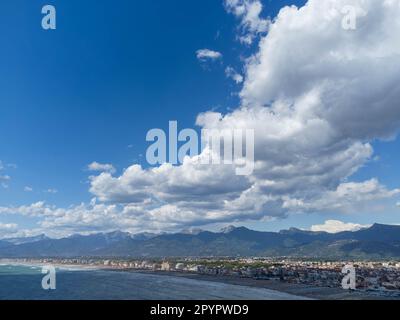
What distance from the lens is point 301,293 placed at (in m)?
132
